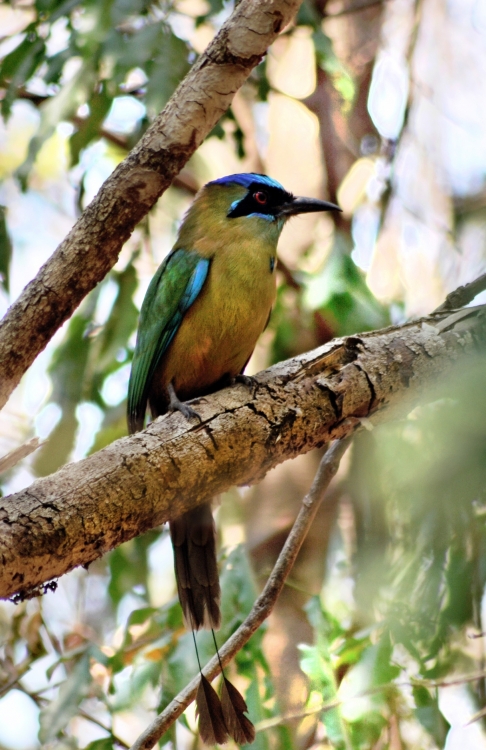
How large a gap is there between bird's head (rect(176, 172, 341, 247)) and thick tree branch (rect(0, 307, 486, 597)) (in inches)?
46.6

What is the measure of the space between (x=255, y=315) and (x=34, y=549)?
185cm

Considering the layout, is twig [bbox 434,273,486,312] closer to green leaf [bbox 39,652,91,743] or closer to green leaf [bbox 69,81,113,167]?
green leaf [bbox 69,81,113,167]

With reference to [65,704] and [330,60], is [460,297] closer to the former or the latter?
[330,60]

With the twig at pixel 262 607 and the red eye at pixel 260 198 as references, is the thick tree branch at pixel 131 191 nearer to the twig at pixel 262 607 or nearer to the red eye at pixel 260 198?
the twig at pixel 262 607

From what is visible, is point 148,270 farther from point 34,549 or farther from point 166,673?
point 34,549

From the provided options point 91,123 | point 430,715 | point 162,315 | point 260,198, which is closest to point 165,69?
point 91,123

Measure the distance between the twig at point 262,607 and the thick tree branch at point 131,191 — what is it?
1095mm

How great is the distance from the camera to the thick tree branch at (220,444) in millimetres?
2125

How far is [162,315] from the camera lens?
3.79 metres

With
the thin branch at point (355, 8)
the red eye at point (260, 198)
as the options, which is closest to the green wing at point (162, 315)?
the red eye at point (260, 198)

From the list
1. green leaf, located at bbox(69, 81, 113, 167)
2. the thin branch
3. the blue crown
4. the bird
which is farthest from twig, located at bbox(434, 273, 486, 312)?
the thin branch

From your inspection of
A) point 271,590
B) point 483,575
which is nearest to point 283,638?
point 483,575

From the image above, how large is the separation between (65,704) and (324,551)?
195cm

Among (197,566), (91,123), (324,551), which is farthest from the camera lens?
(324,551)
